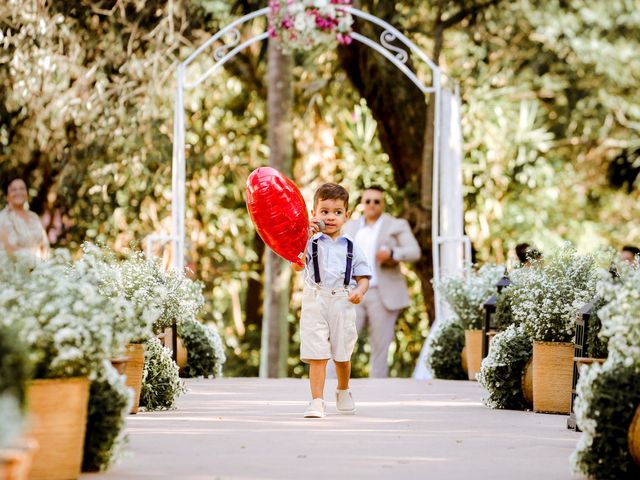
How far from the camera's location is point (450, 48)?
21.3 m

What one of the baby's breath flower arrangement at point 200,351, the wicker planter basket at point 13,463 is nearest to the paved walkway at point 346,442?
the wicker planter basket at point 13,463

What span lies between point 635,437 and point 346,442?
169cm

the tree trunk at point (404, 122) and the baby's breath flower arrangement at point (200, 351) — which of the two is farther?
the tree trunk at point (404, 122)

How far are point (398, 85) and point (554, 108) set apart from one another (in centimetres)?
712

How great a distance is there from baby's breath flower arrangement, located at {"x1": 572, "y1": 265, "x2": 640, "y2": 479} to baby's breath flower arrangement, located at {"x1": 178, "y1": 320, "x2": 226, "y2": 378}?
6.51 metres

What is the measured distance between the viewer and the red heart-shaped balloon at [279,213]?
8203 mm

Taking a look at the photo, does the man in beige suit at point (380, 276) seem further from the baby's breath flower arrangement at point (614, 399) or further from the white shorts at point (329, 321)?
the baby's breath flower arrangement at point (614, 399)

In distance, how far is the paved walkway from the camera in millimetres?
5676

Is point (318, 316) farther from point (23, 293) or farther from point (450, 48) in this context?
point (450, 48)

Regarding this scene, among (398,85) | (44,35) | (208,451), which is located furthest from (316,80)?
→ (208,451)

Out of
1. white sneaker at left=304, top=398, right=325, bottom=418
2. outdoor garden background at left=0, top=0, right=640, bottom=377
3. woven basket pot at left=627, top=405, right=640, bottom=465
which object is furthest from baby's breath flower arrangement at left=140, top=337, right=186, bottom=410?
outdoor garden background at left=0, top=0, right=640, bottom=377

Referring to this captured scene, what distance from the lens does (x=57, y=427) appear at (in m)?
5.29

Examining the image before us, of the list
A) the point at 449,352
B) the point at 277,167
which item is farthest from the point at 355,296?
the point at 277,167

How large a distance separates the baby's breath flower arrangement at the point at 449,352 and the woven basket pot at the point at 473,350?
1.36ft
